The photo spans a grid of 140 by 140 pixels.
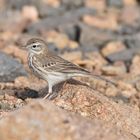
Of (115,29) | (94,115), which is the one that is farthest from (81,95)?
(115,29)

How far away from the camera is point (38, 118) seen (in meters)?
7.84

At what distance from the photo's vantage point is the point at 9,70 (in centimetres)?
1318

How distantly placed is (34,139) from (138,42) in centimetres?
1001

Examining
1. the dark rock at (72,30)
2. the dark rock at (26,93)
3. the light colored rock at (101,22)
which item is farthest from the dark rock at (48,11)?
the dark rock at (26,93)

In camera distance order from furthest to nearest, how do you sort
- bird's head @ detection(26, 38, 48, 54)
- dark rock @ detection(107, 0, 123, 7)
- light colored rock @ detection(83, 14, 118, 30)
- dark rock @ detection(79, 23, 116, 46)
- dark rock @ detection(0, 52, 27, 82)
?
1. dark rock @ detection(107, 0, 123, 7)
2. light colored rock @ detection(83, 14, 118, 30)
3. dark rock @ detection(79, 23, 116, 46)
4. dark rock @ detection(0, 52, 27, 82)
5. bird's head @ detection(26, 38, 48, 54)

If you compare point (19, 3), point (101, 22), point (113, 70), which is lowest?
point (19, 3)

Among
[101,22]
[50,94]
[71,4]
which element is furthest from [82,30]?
[50,94]

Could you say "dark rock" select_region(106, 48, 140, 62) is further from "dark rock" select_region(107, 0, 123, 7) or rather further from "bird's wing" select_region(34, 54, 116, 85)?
"dark rock" select_region(107, 0, 123, 7)

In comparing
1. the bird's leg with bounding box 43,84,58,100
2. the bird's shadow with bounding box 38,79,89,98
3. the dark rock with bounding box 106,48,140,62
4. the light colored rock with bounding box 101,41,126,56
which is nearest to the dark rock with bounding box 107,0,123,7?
the light colored rock with bounding box 101,41,126,56

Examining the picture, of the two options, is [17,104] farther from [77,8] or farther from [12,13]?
[77,8]

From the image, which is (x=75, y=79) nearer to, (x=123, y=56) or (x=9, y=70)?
(x=9, y=70)

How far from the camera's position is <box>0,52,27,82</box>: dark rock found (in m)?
13.1

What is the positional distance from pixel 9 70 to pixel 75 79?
1563 millimetres

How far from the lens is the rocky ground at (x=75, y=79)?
7.88m
